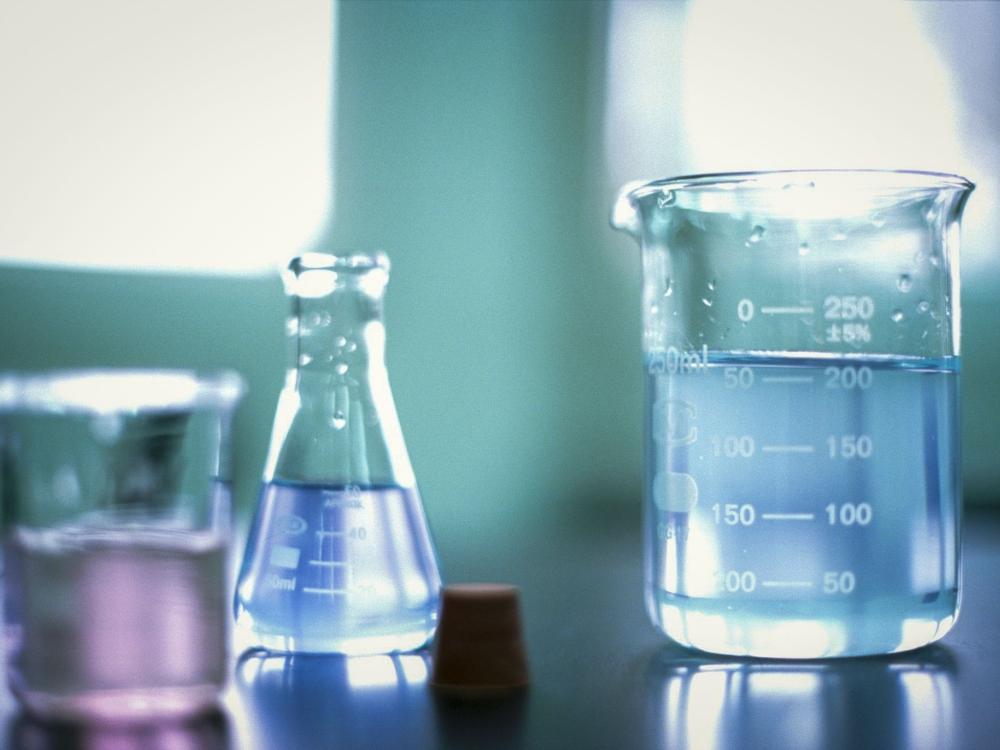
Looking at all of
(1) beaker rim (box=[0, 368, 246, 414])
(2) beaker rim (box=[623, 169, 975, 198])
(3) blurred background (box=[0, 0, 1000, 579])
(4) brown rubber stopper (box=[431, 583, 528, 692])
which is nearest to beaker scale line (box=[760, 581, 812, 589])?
(4) brown rubber stopper (box=[431, 583, 528, 692])

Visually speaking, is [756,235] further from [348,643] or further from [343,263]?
[348,643]

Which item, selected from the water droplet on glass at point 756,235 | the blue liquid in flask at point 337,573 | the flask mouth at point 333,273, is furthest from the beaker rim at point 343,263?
the water droplet on glass at point 756,235

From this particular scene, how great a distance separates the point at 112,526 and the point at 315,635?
0.22m

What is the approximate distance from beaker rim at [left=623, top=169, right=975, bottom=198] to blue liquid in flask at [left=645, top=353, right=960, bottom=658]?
4.8 inches

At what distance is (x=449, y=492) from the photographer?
212 centimetres

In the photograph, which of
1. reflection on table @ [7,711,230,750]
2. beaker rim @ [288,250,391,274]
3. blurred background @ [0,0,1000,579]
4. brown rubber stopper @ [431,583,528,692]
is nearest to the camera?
reflection on table @ [7,711,230,750]

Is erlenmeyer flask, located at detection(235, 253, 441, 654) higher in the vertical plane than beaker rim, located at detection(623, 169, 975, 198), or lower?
lower

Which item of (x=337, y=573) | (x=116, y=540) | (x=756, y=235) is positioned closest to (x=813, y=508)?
(x=756, y=235)

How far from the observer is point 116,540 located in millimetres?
773

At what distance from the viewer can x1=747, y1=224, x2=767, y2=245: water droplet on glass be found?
3.14ft

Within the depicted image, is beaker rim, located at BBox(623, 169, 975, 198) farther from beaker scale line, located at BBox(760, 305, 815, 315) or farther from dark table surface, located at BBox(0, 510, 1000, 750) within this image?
dark table surface, located at BBox(0, 510, 1000, 750)

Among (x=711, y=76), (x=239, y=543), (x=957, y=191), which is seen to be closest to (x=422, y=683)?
(x=957, y=191)

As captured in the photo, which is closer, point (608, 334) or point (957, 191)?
point (957, 191)

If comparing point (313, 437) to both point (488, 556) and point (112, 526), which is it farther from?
point (488, 556)
